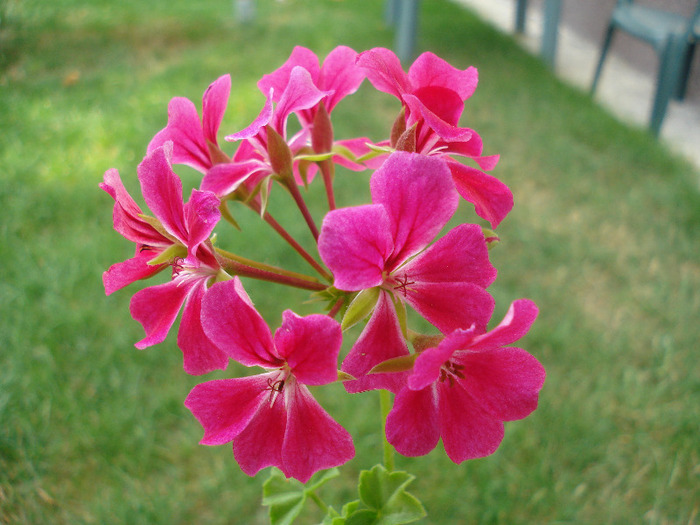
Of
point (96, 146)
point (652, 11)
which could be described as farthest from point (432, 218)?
point (652, 11)

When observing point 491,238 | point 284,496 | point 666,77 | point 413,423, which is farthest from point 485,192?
point 666,77

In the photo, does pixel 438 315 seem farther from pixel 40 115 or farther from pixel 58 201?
pixel 40 115

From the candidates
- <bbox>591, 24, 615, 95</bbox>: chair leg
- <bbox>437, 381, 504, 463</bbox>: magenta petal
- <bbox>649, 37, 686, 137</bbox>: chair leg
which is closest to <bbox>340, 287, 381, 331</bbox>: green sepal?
<bbox>437, 381, 504, 463</bbox>: magenta petal

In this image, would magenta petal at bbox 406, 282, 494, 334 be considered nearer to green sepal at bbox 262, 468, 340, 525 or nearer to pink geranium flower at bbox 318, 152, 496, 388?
pink geranium flower at bbox 318, 152, 496, 388

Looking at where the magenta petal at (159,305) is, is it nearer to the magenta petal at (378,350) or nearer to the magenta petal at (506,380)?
the magenta petal at (378,350)

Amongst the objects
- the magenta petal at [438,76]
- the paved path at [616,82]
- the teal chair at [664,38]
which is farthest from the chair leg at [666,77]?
the magenta petal at [438,76]
